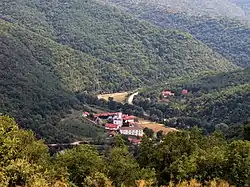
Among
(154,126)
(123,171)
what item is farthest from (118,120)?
(123,171)

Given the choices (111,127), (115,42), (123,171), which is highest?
(123,171)

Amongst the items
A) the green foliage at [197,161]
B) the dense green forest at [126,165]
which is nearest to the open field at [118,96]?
the green foliage at [197,161]

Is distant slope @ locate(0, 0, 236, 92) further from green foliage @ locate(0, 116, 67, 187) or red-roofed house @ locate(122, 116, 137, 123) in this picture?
green foliage @ locate(0, 116, 67, 187)

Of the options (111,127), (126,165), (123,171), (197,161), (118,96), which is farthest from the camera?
(118,96)

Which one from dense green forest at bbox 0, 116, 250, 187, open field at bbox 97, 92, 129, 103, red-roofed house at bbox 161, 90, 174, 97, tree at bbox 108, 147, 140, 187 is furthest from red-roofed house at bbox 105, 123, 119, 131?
tree at bbox 108, 147, 140, 187

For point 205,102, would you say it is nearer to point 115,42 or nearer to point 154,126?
point 154,126

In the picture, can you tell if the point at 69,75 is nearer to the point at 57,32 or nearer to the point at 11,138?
the point at 57,32
